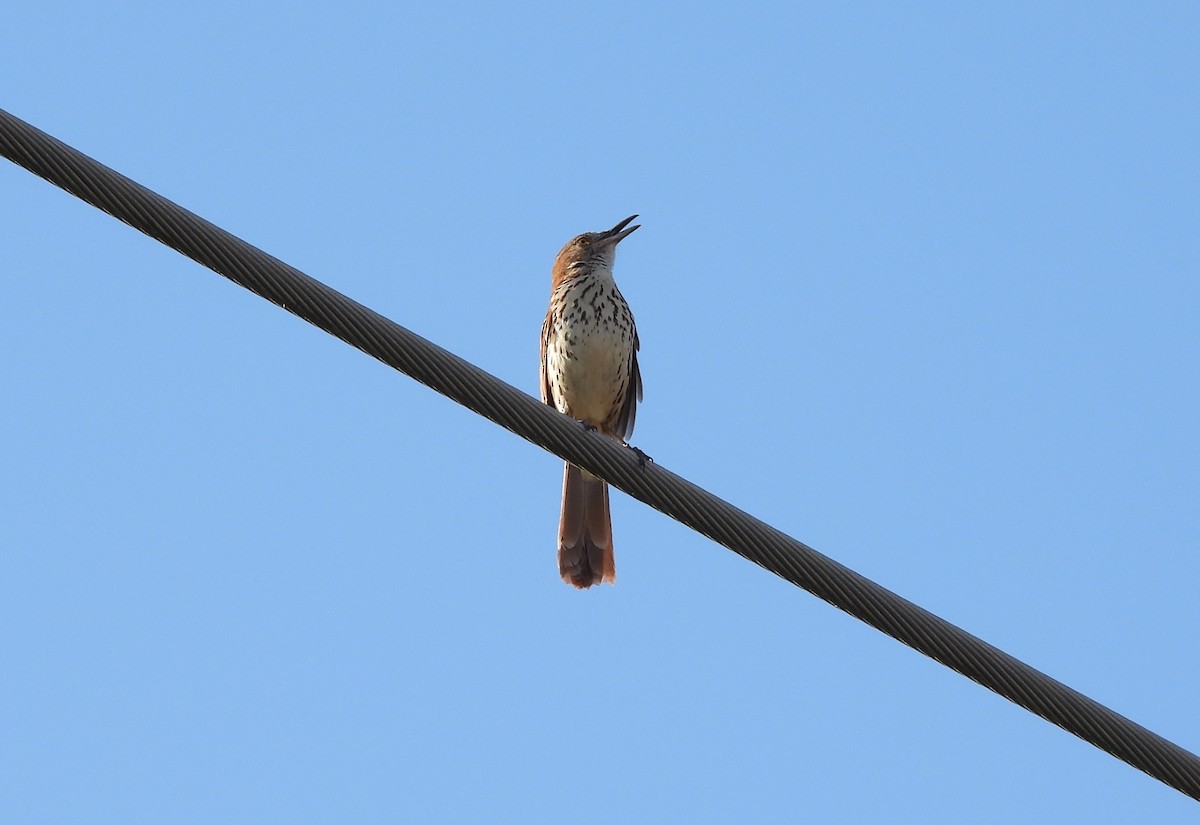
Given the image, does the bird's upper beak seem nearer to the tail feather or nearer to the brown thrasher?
the brown thrasher

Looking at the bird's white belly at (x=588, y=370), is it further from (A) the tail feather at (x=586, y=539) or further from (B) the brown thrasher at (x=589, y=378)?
(A) the tail feather at (x=586, y=539)

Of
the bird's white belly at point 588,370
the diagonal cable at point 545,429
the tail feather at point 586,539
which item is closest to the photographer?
the diagonal cable at point 545,429

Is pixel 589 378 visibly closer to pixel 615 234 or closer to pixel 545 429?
pixel 615 234

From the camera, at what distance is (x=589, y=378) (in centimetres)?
755

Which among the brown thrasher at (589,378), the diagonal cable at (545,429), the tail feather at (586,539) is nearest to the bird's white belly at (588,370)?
the brown thrasher at (589,378)

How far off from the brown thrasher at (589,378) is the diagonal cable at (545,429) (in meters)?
3.32

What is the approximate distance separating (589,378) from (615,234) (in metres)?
1.03

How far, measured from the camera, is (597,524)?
7.25 m

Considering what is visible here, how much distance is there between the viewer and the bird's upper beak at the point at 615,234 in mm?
8156

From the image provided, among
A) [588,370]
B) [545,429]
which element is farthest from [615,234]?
[545,429]

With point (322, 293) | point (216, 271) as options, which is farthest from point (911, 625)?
point (216, 271)

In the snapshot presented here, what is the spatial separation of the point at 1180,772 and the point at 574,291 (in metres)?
4.68

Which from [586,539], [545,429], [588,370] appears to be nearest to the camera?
[545,429]

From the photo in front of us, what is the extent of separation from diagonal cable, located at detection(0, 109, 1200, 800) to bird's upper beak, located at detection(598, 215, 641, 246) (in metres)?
4.36
